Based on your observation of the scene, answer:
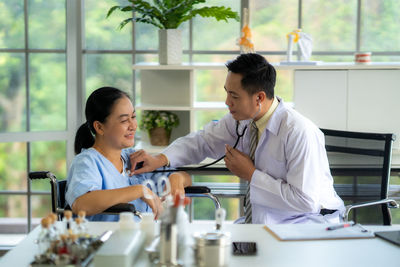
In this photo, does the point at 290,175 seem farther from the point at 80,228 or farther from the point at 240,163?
the point at 80,228

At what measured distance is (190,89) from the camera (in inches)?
145

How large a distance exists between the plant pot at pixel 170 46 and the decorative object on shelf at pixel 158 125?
1.07 ft

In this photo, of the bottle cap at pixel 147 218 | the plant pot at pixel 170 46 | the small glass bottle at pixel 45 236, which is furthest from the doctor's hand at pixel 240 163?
the plant pot at pixel 170 46

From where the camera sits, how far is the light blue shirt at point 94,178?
2281 mm

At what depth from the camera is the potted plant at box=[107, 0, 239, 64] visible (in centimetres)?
358

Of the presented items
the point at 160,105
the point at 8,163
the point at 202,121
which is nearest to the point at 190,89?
the point at 160,105

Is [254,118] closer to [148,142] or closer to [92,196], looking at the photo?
[92,196]

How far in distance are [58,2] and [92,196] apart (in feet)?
6.70

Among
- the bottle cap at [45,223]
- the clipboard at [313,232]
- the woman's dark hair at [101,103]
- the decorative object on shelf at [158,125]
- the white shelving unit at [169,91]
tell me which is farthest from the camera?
the white shelving unit at [169,91]

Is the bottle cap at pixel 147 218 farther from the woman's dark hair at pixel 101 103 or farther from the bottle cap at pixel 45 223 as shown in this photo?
the woman's dark hair at pixel 101 103

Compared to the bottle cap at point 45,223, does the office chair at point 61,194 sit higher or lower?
lower

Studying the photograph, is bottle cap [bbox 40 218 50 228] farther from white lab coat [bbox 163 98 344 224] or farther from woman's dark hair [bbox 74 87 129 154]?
white lab coat [bbox 163 98 344 224]

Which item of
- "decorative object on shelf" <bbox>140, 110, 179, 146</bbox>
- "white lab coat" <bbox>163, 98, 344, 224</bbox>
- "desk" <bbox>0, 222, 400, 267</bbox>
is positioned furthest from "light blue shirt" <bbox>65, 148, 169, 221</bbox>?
"decorative object on shelf" <bbox>140, 110, 179, 146</bbox>

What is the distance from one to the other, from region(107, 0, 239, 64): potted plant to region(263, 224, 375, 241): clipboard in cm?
187
